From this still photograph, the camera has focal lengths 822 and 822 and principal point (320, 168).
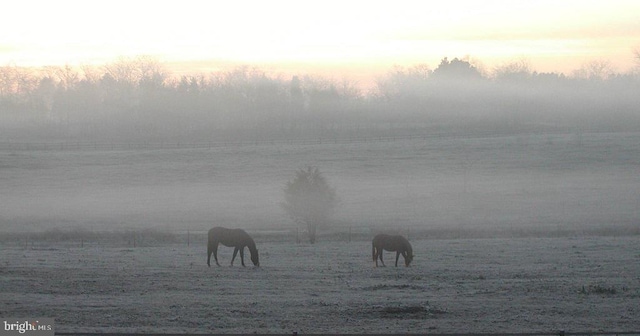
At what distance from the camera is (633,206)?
6306cm

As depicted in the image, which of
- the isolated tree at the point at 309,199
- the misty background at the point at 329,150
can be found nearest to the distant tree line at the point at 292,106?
the misty background at the point at 329,150

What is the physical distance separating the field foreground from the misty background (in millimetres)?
20963

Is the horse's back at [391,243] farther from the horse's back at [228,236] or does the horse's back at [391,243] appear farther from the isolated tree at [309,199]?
the isolated tree at [309,199]

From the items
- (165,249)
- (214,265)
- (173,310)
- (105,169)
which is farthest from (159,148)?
(173,310)

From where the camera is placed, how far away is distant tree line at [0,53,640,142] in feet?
396

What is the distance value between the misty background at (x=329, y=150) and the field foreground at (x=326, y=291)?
21.0m

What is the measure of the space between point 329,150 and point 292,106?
50.5 meters

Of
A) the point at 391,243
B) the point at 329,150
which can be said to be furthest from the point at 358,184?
the point at 391,243

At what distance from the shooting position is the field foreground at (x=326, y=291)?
19.2 meters

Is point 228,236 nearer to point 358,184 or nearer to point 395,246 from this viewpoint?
point 395,246

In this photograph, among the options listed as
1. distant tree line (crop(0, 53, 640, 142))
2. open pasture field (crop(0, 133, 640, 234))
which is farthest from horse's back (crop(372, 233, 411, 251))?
distant tree line (crop(0, 53, 640, 142))

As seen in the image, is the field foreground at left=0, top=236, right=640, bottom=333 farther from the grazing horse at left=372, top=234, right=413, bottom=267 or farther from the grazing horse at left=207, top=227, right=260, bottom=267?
the grazing horse at left=207, top=227, right=260, bottom=267

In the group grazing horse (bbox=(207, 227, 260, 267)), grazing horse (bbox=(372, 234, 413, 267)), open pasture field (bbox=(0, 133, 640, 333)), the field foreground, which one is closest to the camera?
the field foreground

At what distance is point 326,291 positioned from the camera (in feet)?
78.4
